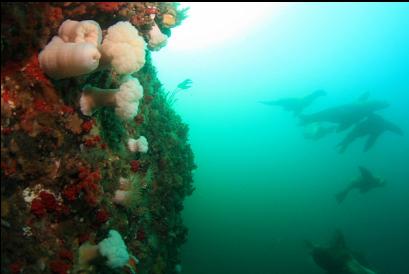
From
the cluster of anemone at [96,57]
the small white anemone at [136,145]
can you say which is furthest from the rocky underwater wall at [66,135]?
the small white anemone at [136,145]

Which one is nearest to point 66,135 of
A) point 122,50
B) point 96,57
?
point 96,57

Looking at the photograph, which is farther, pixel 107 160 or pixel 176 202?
pixel 176 202

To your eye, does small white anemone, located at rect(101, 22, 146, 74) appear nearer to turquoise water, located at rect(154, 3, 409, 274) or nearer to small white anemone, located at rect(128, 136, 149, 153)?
small white anemone, located at rect(128, 136, 149, 153)

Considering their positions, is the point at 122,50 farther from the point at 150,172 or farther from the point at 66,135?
the point at 150,172

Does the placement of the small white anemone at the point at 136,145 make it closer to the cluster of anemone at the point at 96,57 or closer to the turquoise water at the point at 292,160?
the cluster of anemone at the point at 96,57

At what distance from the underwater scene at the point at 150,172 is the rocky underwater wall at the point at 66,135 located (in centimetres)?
1

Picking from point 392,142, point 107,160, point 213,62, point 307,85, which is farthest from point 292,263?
point 213,62

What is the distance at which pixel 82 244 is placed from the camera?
3562 mm

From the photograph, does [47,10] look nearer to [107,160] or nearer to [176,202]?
[107,160]

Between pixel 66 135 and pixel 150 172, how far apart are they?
2.58 metres

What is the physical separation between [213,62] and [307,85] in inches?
2086

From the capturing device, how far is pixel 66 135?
11.7ft

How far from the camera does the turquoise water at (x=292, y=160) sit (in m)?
30.7

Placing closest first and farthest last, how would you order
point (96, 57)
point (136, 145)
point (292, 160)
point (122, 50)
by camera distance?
point (96, 57)
point (122, 50)
point (136, 145)
point (292, 160)
